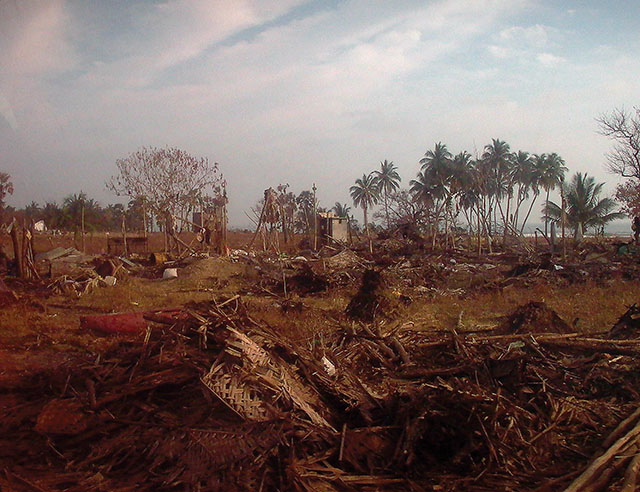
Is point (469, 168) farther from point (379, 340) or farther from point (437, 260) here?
point (379, 340)

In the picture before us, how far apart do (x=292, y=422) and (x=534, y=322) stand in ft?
16.2

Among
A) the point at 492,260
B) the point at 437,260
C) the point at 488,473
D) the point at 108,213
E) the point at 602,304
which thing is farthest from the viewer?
the point at 108,213

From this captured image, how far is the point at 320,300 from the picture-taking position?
1051cm

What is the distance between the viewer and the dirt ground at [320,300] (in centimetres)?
555

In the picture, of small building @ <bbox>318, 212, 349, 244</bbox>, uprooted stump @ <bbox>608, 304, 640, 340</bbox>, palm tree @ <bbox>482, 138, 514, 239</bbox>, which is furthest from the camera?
palm tree @ <bbox>482, 138, 514, 239</bbox>

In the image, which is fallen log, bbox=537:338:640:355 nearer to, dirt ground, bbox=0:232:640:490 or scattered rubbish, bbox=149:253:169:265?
dirt ground, bbox=0:232:640:490

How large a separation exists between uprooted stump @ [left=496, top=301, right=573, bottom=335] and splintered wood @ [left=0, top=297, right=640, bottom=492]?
7.78 ft

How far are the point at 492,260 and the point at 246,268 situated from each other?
30.2 feet

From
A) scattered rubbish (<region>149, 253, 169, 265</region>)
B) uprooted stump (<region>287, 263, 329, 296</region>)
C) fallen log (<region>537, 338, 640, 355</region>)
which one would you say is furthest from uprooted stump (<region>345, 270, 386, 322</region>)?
scattered rubbish (<region>149, 253, 169, 265</region>)

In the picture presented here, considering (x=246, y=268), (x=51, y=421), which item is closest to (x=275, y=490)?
(x=51, y=421)

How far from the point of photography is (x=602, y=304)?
9375 millimetres

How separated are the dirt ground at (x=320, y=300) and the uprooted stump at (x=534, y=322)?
0.54 ft

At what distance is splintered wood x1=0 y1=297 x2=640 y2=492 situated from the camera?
302cm

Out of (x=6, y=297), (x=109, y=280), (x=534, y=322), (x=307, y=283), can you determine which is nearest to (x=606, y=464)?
(x=534, y=322)
